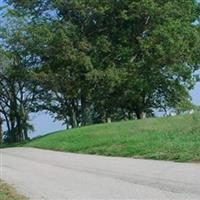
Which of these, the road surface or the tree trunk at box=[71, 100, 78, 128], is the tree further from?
the road surface

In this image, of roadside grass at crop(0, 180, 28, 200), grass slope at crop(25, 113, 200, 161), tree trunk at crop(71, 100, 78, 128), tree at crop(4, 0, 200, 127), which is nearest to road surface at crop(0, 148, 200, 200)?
roadside grass at crop(0, 180, 28, 200)

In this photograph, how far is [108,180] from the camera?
14.9 metres

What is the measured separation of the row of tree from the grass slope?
11973 millimetres

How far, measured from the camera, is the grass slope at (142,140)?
20.9m

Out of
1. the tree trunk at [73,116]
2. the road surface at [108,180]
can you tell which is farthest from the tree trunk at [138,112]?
the road surface at [108,180]

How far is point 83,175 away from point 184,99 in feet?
135

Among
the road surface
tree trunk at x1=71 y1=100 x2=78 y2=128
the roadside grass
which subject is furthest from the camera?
tree trunk at x1=71 y1=100 x2=78 y2=128

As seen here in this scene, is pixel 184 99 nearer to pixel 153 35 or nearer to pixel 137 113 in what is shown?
pixel 137 113

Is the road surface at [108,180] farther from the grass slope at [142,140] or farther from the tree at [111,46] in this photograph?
the tree at [111,46]

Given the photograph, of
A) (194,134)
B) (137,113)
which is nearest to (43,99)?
(137,113)

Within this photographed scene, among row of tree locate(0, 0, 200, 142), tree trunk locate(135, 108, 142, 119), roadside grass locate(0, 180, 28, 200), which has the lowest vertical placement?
roadside grass locate(0, 180, 28, 200)

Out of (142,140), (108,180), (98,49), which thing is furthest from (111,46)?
(108,180)

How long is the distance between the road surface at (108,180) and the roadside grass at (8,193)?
9.2 inches

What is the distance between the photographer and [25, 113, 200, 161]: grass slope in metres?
20.9
